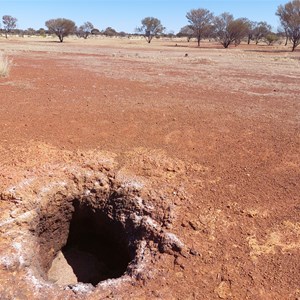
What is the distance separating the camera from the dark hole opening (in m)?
5.84

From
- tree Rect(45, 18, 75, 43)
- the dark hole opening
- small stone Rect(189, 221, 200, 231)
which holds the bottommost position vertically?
the dark hole opening

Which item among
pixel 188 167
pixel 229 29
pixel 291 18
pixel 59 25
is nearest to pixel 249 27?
pixel 229 29

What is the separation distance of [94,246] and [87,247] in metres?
0.15

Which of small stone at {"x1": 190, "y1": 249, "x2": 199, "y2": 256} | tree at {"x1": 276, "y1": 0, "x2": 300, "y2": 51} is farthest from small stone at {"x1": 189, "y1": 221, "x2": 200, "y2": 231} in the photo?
tree at {"x1": 276, "y1": 0, "x2": 300, "y2": 51}

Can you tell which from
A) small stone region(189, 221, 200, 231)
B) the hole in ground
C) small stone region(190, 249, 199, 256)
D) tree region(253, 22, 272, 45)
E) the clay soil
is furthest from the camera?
tree region(253, 22, 272, 45)

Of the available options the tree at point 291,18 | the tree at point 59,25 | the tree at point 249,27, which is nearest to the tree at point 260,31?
the tree at point 249,27

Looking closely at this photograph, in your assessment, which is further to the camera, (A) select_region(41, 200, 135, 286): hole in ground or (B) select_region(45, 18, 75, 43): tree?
(B) select_region(45, 18, 75, 43): tree

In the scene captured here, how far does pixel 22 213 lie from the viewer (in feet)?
16.5

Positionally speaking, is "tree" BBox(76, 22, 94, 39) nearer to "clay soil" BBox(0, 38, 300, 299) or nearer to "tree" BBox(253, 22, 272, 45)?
"tree" BBox(253, 22, 272, 45)

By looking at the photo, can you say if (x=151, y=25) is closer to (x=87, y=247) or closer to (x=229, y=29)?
(x=229, y=29)

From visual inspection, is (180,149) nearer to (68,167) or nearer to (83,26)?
(68,167)

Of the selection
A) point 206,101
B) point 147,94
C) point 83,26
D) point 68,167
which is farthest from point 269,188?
point 83,26

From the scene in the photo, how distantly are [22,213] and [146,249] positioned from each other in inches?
76.7

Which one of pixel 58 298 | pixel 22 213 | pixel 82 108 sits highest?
pixel 82 108
